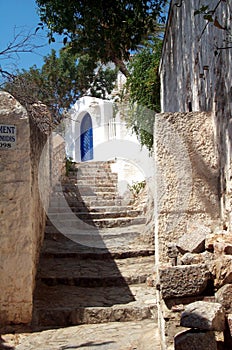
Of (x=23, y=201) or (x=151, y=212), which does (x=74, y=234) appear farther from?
(x=23, y=201)

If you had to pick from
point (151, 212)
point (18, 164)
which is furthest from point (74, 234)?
point (18, 164)

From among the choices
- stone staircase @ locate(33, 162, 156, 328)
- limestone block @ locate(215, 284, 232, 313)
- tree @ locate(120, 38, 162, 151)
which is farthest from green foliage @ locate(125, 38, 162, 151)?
limestone block @ locate(215, 284, 232, 313)

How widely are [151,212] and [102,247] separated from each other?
1129 mm

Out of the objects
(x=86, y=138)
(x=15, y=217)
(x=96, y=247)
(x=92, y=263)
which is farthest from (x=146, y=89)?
(x=86, y=138)

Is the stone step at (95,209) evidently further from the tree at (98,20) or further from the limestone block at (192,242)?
the limestone block at (192,242)

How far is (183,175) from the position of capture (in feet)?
14.4

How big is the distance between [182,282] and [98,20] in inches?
185

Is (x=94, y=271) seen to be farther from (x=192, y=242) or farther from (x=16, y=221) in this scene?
(x=192, y=242)

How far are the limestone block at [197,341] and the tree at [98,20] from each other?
486cm

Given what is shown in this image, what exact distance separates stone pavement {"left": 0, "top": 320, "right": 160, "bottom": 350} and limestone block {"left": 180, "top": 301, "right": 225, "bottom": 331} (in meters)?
1.00

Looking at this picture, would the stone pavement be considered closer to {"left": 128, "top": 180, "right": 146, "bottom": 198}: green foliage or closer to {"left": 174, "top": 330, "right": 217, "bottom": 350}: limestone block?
{"left": 174, "top": 330, "right": 217, "bottom": 350}: limestone block

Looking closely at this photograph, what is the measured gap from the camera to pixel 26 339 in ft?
13.5

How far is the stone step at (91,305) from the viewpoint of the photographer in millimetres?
4570

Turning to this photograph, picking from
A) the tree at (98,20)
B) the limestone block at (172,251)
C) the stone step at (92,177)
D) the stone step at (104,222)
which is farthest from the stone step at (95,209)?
the limestone block at (172,251)
